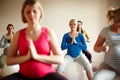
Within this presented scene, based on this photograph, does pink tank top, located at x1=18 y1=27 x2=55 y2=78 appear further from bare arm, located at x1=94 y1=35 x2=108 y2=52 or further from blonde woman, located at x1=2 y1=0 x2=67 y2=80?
bare arm, located at x1=94 y1=35 x2=108 y2=52

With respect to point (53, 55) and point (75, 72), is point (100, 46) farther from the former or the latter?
point (75, 72)

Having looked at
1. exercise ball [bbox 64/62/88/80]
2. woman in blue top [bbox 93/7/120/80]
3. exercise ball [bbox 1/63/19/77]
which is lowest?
exercise ball [bbox 64/62/88/80]

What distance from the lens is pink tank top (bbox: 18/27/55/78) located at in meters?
1.32

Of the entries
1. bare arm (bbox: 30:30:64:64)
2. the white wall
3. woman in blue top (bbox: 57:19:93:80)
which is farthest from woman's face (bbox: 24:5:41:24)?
the white wall

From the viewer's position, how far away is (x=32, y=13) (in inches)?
53.2

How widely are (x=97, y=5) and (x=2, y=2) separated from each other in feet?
7.03

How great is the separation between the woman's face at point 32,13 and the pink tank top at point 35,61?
0.08 meters

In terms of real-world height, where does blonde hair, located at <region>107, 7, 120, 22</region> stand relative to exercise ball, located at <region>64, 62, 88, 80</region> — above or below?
above

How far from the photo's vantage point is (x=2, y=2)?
208 inches

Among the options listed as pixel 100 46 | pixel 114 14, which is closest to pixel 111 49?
pixel 100 46

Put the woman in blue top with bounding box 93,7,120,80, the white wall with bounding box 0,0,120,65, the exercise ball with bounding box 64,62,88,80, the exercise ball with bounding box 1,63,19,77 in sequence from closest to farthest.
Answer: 1. the woman in blue top with bounding box 93,7,120,80
2. the exercise ball with bounding box 1,63,19,77
3. the exercise ball with bounding box 64,62,88,80
4. the white wall with bounding box 0,0,120,65

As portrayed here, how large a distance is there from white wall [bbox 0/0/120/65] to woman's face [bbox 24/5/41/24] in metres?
4.04

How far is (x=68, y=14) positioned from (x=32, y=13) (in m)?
4.21

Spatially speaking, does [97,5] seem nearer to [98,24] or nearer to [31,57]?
[98,24]
